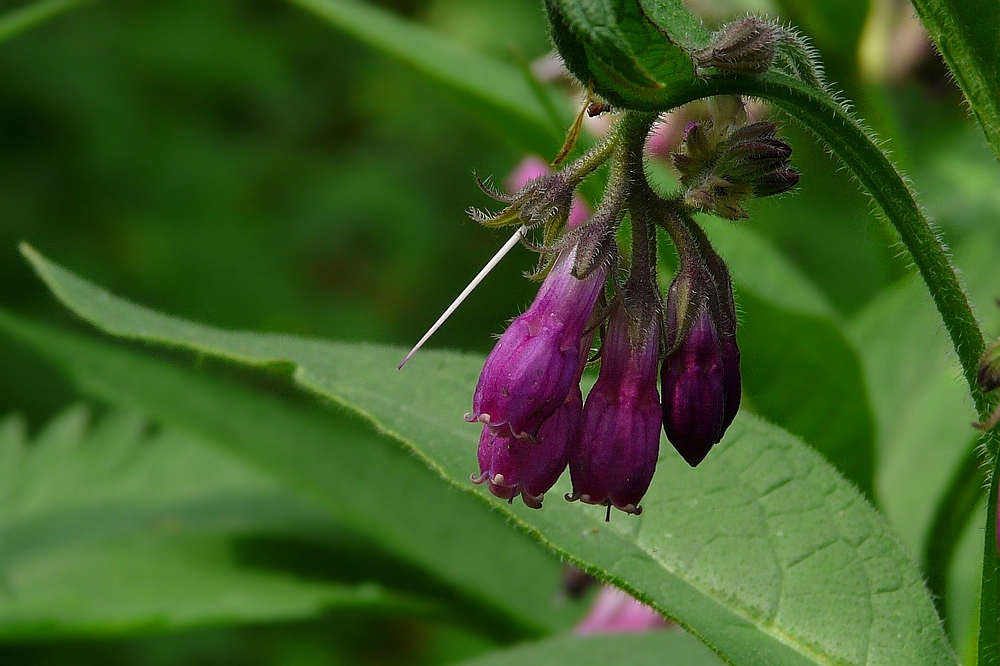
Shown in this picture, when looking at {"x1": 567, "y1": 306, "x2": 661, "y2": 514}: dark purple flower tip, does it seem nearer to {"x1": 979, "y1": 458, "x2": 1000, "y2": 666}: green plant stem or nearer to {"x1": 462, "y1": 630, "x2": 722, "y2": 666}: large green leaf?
{"x1": 979, "y1": 458, "x2": 1000, "y2": 666}: green plant stem

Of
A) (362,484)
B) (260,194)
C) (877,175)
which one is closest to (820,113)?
(877,175)

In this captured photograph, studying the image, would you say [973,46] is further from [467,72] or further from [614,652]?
[467,72]

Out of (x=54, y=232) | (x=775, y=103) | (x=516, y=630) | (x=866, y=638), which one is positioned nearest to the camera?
(x=775, y=103)

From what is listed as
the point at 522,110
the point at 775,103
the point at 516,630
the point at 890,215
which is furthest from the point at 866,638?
the point at 516,630

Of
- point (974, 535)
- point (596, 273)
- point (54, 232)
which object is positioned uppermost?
point (596, 273)

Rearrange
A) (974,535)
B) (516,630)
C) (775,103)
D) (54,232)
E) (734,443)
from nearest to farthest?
1. (775,103)
2. (734,443)
3. (974,535)
4. (516,630)
5. (54,232)

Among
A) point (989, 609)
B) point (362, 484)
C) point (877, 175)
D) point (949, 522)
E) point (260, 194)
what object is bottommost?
point (260, 194)

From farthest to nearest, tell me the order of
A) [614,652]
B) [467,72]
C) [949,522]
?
[467,72], [949,522], [614,652]

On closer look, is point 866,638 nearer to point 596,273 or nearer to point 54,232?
point 596,273
